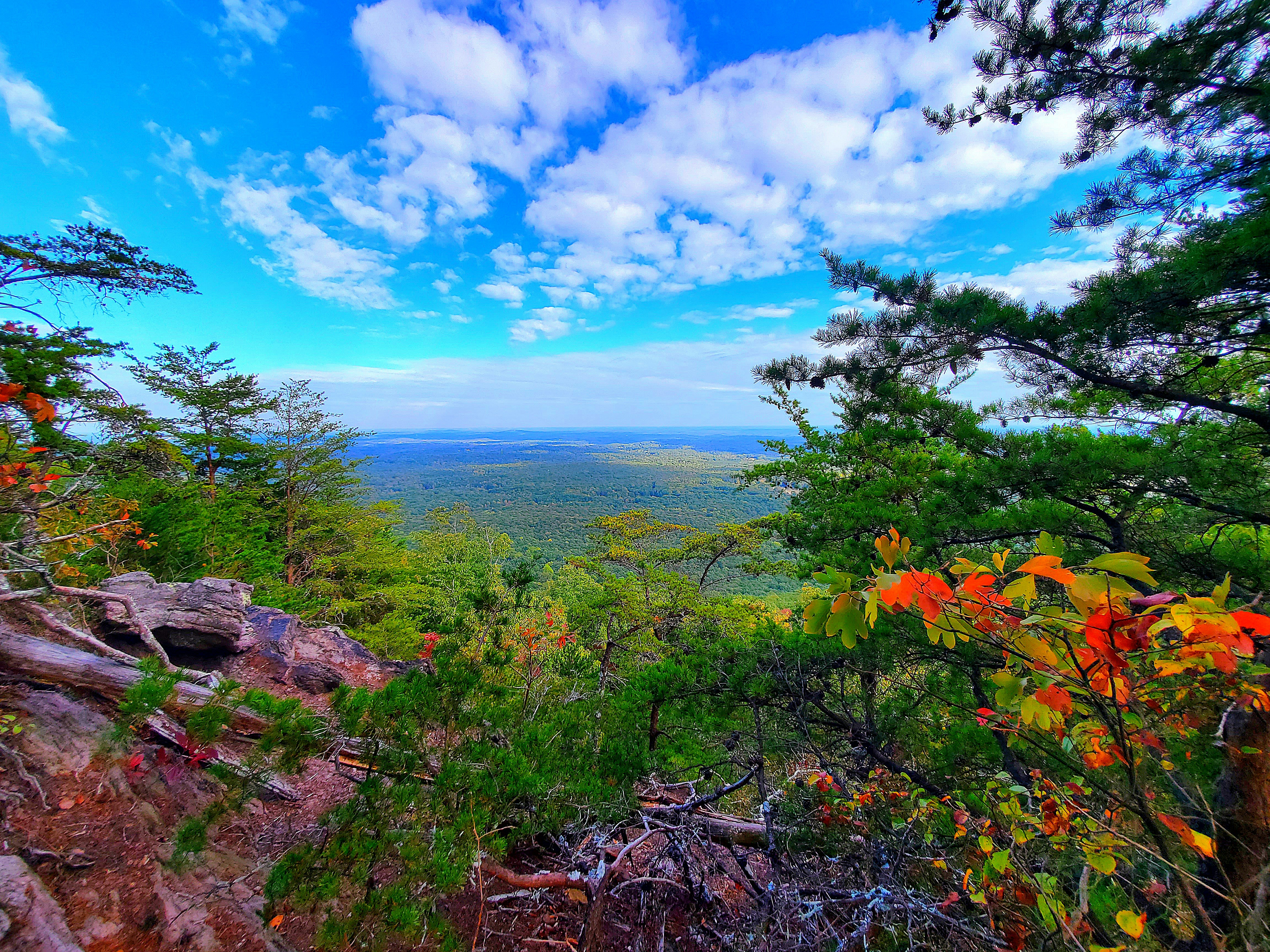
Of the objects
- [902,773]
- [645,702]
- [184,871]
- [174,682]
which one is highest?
[174,682]

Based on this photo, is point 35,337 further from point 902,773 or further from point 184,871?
point 902,773

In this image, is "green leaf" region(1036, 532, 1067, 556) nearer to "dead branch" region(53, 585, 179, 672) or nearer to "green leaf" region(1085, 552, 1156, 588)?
"green leaf" region(1085, 552, 1156, 588)

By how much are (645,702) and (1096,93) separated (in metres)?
6.18

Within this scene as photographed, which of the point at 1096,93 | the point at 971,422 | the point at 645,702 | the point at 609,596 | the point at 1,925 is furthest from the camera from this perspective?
the point at 609,596

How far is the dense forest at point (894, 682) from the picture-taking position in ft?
4.19

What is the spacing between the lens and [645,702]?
12.9 ft

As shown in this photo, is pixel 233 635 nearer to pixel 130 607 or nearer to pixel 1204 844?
pixel 130 607

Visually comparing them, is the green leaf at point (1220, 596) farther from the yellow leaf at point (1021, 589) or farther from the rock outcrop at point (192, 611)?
the rock outcrop at point (192, 611)

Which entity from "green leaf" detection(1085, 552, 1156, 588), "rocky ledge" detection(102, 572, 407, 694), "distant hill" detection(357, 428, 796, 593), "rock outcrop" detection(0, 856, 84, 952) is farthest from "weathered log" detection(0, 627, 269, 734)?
A: "distant hill" detection(357, 428, 796, 593)

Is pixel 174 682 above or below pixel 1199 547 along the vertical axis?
above

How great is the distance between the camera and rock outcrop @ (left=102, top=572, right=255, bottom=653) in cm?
500

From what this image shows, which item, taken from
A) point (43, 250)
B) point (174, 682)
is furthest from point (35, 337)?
point (174, 682)

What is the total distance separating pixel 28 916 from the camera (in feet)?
5.24

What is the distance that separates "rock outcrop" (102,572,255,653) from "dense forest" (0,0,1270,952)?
17 cm
